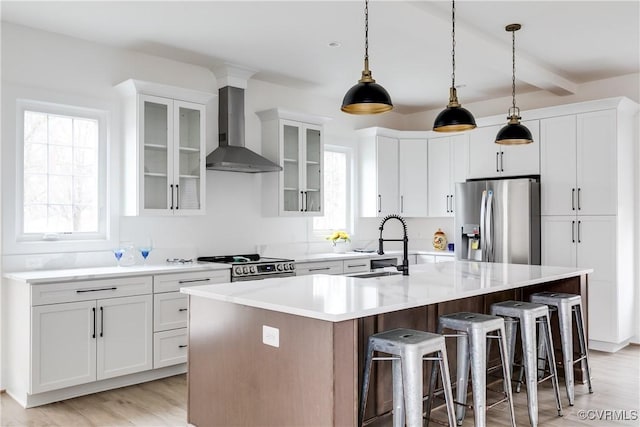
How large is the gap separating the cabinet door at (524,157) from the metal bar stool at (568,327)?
71.1 inches

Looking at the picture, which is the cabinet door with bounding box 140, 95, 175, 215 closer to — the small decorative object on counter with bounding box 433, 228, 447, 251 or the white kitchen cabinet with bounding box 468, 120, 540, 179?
the white kitchen cabinet with bounding box 468, 120, 540, 179

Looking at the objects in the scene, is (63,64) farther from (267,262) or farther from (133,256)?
(267,262)

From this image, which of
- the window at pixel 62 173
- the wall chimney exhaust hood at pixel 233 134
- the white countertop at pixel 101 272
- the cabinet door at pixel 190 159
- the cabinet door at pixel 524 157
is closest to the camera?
the white countertop at pixel 101 272

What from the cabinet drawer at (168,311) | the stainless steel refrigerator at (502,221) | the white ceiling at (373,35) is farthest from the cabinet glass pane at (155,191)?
the stainless steel refrigerator at (502,221)

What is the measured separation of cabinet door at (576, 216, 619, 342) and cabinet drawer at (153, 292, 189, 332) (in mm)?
3823

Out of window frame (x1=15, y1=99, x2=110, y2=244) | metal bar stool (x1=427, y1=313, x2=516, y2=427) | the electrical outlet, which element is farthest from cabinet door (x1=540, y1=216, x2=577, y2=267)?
window frame (x1=15, y1=99, x2=110, y2=244)

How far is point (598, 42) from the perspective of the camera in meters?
4.50

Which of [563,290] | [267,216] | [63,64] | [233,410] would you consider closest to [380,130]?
[267,216]

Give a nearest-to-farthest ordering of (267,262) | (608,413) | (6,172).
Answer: (608,413)
(6,172)
(267,262)

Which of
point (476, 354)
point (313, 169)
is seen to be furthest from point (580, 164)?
point (476, 354)

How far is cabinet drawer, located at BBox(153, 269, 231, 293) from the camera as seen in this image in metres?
4.20

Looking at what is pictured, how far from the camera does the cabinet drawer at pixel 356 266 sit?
18.7 ft

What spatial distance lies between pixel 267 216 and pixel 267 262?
75 centimetres

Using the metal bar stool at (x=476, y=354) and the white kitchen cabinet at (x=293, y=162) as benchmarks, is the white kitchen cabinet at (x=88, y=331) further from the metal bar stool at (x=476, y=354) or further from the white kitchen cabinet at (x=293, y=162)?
the metal bar stool at (x=476, y=354)
